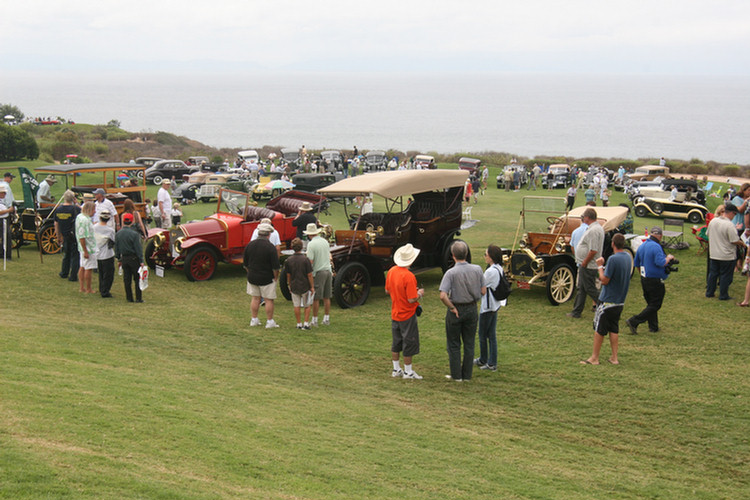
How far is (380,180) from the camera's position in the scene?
13.0 meters

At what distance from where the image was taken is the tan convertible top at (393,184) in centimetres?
1263

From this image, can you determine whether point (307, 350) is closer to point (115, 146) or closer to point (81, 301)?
point (81, 301)

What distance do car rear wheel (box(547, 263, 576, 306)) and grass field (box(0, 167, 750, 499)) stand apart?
1.06ft

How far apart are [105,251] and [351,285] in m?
4.27

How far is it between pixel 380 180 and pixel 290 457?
8.07 metres

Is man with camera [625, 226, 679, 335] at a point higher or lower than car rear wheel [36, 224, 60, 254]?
higher

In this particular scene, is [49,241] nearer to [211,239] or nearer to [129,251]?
[211,239]

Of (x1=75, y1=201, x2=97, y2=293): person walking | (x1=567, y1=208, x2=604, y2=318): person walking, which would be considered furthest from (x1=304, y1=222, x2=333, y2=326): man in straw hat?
(x1=567, y1=208, x2=604, y2=318): person walking

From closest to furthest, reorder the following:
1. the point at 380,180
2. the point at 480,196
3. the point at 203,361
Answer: the point at 203,361 < the point at 380,180 < the point at 480,196

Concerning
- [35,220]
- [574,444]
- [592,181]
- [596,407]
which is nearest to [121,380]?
[574,444]

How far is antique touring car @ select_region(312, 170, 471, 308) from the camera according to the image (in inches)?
480

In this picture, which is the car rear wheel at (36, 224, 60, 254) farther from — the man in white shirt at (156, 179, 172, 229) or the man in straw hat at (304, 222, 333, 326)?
the man in straw hat at (304, 222, 333, 326)

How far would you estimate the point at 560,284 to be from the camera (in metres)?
12.3

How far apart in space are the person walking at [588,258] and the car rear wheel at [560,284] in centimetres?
70
